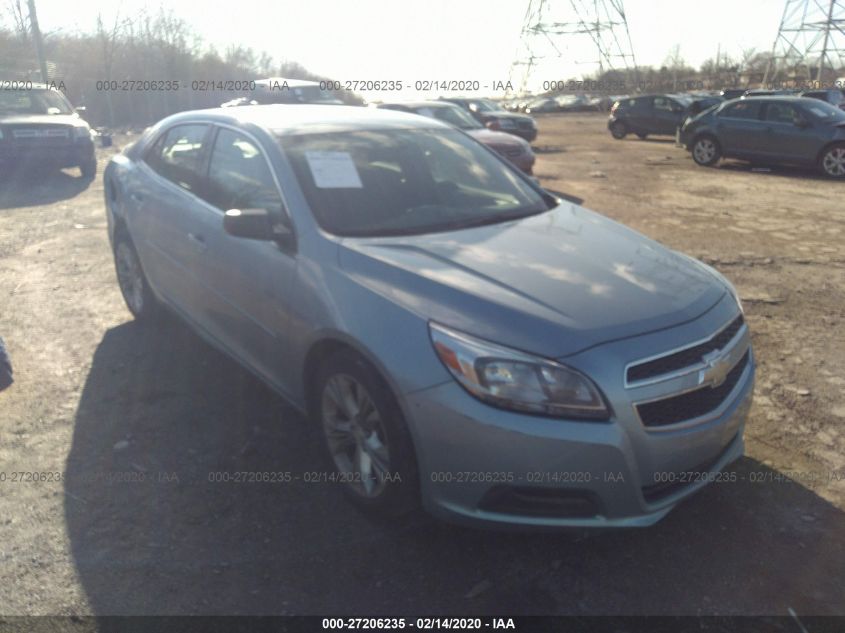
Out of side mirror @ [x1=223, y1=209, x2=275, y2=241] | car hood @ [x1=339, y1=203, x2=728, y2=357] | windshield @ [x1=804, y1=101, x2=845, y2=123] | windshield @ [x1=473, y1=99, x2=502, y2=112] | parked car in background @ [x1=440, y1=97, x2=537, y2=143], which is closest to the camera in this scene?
car hood @ [x1=339, y1=203, x2=728, y2=357]

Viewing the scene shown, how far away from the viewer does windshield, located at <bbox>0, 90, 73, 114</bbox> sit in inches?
512

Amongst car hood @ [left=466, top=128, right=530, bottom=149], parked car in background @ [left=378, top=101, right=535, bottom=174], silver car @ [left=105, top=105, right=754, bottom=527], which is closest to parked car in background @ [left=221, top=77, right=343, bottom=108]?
parked car in background @ [left=378, top=101, right=535, bottom=174]

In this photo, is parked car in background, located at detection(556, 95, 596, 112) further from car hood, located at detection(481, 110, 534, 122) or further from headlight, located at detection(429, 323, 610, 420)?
headlight, located at detection(429, 323, 610, 420)

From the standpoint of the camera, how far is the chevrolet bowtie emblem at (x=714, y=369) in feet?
9.27

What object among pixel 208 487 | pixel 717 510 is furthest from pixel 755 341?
pixel 208 487

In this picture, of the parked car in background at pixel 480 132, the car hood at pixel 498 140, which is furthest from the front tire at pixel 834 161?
the car hood at pixel 498 140

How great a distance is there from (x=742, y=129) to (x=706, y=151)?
3.48 feet

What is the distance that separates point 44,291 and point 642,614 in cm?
572

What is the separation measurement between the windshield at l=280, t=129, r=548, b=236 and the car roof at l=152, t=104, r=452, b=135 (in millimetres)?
98

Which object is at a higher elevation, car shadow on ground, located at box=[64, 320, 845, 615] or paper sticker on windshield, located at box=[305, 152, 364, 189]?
paper sticker on windshield, located at box=[305, 152, 364, 189]

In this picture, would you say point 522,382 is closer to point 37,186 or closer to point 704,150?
point 37,186

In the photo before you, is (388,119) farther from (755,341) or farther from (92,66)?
(92,66)

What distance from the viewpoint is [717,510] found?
324cm

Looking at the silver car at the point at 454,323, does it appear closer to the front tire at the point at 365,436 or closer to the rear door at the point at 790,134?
the front tire at the point at 365,436
